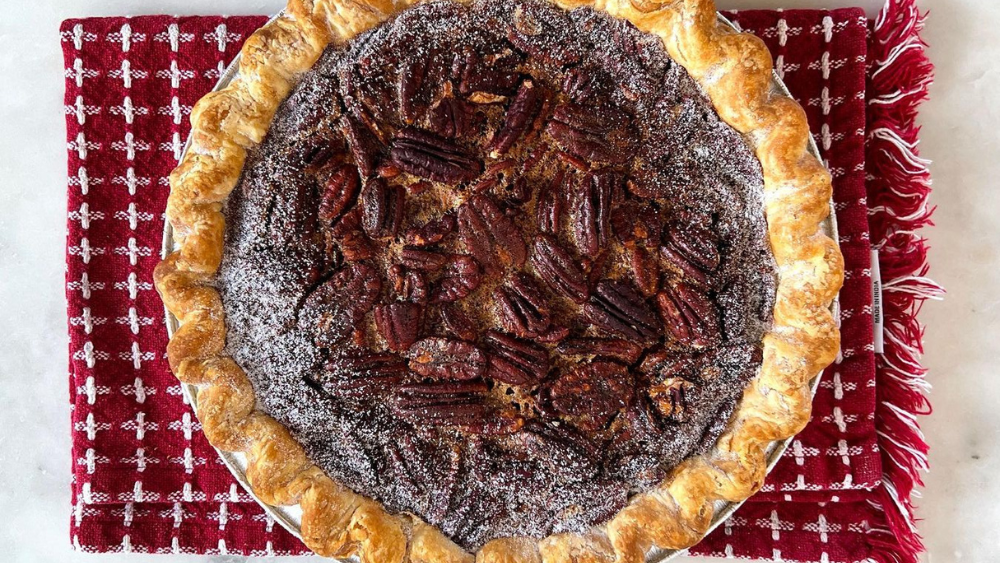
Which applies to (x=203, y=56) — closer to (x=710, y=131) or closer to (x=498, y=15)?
(x=498, y=15)

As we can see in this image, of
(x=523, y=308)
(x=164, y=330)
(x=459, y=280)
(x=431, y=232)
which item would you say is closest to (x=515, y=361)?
(x=523, y=308)

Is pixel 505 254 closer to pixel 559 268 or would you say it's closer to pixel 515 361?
pixel 559 268

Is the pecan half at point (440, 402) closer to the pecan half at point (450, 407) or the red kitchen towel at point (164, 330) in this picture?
the pecan half at point (450, 407)

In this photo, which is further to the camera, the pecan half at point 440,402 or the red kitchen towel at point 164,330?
the red kitchen towel at point 164,330

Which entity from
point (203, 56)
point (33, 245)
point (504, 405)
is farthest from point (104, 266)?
point (504, 405)

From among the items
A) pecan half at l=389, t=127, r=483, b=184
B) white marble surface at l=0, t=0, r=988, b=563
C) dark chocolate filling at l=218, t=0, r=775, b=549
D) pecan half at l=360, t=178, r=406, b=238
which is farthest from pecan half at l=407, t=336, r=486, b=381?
white marble surface at l=0, t=0, r=988, b=563

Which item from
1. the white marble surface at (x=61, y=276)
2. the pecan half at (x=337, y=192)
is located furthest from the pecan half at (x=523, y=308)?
the white marble surface at (x=61, y=276)
